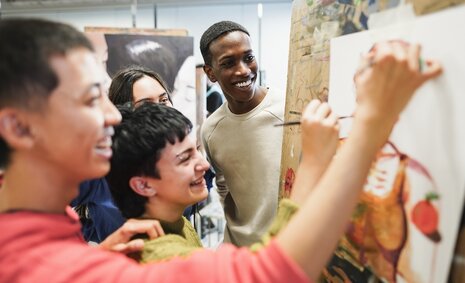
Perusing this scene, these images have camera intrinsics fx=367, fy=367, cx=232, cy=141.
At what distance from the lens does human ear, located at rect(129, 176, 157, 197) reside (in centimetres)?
85

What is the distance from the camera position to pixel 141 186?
0.85 meters

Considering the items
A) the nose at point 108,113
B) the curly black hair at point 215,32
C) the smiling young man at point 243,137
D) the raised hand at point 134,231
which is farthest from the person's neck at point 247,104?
the nose at point 108,113

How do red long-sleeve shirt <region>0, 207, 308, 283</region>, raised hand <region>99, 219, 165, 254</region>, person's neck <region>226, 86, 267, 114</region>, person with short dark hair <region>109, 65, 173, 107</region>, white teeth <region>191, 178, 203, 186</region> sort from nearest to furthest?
red long-sleeve shirt <region>0, 207, 308, 283</region>
raised hand <region>99, 219, 165, 254</region>
white teeth <region>191, 178, 203, 186</region>
person with short dark hair <region>109, 65, 173, 107</region>
person's neck <region>226, 86, 267, 114</region>

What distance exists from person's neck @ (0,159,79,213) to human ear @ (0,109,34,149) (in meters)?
0.04

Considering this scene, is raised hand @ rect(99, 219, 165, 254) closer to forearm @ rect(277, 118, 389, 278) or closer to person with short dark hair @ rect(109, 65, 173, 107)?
forearm @ rect(277, 118, 389, 278)

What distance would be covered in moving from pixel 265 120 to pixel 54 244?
3.30ft

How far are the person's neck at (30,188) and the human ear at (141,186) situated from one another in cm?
26

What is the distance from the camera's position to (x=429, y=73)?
55cm

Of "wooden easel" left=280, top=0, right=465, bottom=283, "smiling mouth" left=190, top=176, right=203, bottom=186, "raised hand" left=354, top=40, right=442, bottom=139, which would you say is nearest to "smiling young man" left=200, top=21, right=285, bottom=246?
"wooden easel" left=280, top=0, right=465, bottom=283

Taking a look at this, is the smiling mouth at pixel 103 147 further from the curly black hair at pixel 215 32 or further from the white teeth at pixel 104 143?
the curly black hair at pixel 215 32

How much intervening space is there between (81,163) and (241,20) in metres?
4.28

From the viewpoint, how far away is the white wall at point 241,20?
14.8 ft

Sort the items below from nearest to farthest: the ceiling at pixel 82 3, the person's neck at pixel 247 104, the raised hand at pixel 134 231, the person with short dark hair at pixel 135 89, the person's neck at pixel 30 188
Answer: the person's neck at pixel 30 188 → the raised hand at pixel 134 231 → the person with short dark hair at pixel 135 89 → the person's neck at pixel 247 104 → the ceiling at pixel 82 3

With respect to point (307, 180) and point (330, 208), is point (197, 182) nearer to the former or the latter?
point (307, 180)
